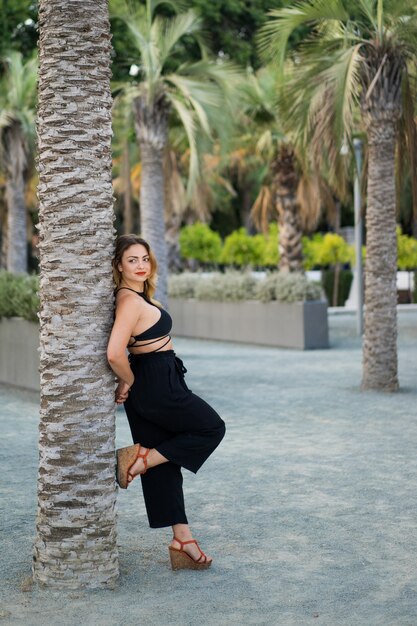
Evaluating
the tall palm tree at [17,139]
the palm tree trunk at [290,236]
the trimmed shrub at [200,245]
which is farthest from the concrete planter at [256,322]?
the trimmed shrub at [200,245]

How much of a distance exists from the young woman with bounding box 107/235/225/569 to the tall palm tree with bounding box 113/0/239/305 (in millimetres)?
11275

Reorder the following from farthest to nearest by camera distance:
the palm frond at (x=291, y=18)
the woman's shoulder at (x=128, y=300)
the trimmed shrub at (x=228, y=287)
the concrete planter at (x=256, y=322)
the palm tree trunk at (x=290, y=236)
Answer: the palm tree trunk at (x=290, y=236) → the trimmed shrub at (x=228, y=287) → the concrete planter at (x=256, y=322) → the palm frond at (x=291, y=18) → the woman's shoulder at (x=128, y=300)

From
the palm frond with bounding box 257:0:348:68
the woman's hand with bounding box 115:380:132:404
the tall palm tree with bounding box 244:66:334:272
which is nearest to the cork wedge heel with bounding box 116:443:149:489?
the woman's hand with bounding box 115:380:132:404

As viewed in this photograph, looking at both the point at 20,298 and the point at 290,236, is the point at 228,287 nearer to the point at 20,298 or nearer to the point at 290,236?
the point at 290,236

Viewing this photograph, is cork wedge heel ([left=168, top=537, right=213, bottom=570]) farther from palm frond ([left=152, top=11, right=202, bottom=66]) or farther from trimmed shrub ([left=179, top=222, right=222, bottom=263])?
trimmed shrub ([left=179, top=222, right=222, bottom=263])

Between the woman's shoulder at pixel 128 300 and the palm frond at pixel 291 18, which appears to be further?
the palm frond at pixel 291 18

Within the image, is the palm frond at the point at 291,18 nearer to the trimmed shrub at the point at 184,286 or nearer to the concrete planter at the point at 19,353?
the concrete planter at the point at 19,353

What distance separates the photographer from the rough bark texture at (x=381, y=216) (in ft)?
43.9

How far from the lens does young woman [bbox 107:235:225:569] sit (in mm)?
5711

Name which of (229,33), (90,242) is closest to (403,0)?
(90,242)

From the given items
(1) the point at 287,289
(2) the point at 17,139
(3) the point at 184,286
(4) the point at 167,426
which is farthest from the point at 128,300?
(2) the point at 17,139

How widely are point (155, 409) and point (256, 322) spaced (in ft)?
52.9

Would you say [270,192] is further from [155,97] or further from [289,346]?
[155,97]

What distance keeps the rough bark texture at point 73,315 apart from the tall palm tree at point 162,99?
11.3 metres
